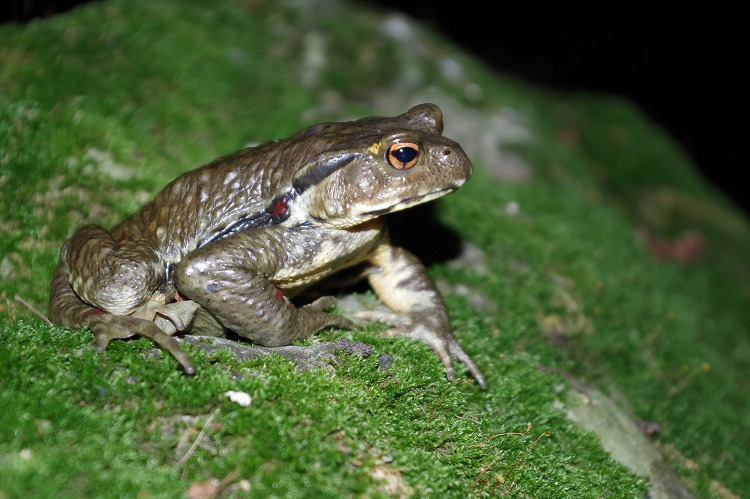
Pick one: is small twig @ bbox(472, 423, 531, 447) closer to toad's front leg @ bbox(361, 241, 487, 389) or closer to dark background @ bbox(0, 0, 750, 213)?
toad's front leg @ bbox(361, 241, 487, 389)

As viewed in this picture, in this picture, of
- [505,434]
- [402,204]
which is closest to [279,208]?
[402,204]

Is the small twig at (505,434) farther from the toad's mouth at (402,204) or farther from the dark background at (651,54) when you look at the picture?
the dark background at (651,54)

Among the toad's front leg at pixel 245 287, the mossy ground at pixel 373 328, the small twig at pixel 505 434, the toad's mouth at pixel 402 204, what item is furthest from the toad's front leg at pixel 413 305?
the toad's front leg at pixel 245 287

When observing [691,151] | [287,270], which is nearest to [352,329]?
[287,270]

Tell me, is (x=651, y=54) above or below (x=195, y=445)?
above

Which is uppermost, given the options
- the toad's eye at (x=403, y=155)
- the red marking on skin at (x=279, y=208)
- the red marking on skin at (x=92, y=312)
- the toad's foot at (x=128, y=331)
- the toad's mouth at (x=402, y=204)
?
the toad's eye at (x=403, y=155)

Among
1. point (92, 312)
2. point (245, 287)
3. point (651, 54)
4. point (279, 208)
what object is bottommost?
point (92, 312)

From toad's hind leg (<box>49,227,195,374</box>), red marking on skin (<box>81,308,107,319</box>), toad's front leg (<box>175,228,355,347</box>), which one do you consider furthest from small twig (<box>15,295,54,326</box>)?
toad's front leg (<box>175,228,355,347</box>)

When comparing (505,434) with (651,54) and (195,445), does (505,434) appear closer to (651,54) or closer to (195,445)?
(195,445)
